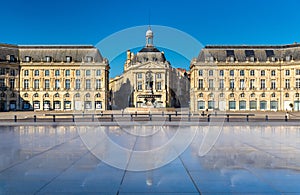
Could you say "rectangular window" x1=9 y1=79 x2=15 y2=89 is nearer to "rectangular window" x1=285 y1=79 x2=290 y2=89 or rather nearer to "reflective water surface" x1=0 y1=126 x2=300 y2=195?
"rectangular window" x1=285 y1=79 x2=290 y2=89

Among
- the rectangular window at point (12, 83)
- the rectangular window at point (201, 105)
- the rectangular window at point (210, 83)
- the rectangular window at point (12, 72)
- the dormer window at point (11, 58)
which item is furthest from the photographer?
the rectangular window at point (210, 83)

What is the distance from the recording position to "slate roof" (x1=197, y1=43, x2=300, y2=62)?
90.5 metres

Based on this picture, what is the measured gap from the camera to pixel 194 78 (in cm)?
9400

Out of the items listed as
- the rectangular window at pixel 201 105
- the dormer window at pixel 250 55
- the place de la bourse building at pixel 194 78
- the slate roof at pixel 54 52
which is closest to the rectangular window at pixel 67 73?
the place de la bourse building at pixel 194 78

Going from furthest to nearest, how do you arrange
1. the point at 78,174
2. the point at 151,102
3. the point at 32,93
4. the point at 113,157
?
the point at 32,93
the point at 151,102
the point at 113,157
the point at 78,174

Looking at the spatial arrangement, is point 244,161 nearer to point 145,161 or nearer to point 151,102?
point 145,161

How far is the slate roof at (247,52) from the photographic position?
90500 mm

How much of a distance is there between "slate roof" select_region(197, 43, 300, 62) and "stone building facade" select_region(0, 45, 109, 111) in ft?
94.3

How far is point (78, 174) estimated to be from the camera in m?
9.30

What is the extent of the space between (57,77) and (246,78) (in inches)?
1993

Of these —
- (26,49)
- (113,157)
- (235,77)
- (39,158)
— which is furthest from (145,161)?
(26,49)

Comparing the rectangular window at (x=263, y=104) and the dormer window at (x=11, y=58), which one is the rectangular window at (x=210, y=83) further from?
the dormer window at (x=11, y=58)

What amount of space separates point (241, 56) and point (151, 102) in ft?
134

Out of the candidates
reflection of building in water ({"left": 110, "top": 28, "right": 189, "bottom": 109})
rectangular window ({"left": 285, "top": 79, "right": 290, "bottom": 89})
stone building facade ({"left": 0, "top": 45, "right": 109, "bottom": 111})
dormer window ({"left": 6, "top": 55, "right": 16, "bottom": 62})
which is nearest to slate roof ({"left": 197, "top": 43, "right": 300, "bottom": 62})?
rectangular window ({"left": 285, "top": 79, "right": 290, "bottom": 89})
